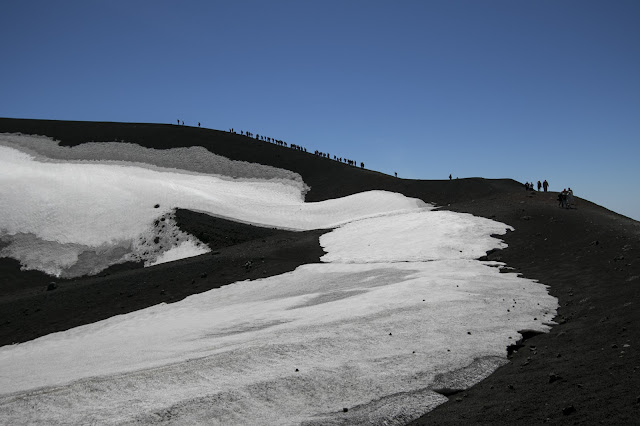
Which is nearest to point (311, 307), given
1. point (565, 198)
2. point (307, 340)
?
point (307, 340)

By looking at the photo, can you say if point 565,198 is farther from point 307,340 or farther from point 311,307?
point 307,340

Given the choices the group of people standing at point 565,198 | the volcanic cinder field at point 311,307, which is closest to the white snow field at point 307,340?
the volcanic cinder field at point 311,307

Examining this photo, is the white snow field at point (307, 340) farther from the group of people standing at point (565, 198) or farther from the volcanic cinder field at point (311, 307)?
the group of people standing at point (565, 198)

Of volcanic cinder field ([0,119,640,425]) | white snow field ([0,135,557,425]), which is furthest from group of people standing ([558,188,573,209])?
white snow field ([0,135,557,425])

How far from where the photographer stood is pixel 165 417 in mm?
11461

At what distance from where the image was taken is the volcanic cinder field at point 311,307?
1244 centimetres

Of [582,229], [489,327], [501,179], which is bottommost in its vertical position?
[489,327]

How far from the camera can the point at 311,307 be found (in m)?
23.3

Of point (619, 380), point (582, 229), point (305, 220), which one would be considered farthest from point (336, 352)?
point (305, 220)

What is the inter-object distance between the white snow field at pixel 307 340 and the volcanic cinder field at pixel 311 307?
0.09 metres

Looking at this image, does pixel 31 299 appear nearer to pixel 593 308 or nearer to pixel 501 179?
pixel 593 308

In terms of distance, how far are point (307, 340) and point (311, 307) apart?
669cm

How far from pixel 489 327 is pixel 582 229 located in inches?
795

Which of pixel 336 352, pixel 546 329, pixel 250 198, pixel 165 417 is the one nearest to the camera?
pixel 165 417
